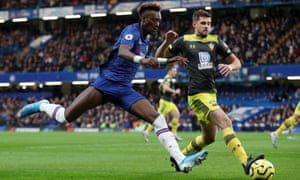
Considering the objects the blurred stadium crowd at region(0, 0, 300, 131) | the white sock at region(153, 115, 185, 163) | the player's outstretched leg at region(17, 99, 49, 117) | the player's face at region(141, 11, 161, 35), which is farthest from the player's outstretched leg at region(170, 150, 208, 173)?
the blurred stadium crowd at region(0, 0, 300, 131)

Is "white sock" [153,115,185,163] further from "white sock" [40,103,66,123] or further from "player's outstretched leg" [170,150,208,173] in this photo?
"white sock" [40,103,66,123]

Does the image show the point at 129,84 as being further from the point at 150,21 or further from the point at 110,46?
the point at 110,46

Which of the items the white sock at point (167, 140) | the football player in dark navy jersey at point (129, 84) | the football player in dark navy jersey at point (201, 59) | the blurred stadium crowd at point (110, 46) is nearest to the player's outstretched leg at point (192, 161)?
the football player in dark navy jersey at point (129, 84)

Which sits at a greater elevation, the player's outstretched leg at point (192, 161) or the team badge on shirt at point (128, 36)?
the team badge on shirt at point (128, 36)

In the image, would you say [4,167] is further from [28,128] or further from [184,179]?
[28,128]

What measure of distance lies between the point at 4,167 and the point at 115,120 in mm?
37565

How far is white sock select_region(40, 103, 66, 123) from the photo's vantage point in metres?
Result: 11.3

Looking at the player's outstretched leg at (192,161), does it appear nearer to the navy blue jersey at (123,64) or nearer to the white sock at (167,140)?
the white sock at (167,140)

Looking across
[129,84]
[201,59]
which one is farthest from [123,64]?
[201,59]

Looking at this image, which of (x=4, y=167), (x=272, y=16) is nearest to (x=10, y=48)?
(x=272, y=16)

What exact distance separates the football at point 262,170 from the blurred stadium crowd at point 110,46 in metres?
34.5

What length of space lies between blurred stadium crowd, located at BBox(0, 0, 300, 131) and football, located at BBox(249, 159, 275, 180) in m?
34.5

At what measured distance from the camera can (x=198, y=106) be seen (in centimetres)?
1099

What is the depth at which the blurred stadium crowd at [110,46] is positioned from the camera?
4675 centimetres
